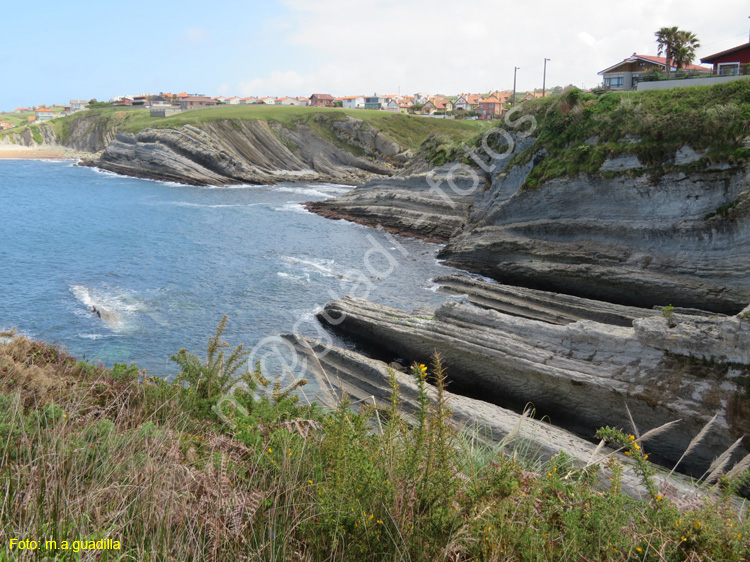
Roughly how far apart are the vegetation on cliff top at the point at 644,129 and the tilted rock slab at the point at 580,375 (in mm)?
12114

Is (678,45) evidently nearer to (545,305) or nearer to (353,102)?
(545,305)

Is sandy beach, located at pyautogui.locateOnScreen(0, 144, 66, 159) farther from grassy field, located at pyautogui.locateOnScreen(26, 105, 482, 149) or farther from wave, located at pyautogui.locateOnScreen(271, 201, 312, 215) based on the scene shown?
wave, located at pyautogui.locateOnScreen(271, 201, 312, 215)

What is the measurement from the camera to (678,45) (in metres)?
34.8

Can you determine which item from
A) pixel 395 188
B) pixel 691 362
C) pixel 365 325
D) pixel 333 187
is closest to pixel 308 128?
pixel 333 187

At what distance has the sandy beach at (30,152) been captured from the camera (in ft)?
329

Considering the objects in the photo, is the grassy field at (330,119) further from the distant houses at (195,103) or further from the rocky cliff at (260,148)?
the distant houses at (195,103)

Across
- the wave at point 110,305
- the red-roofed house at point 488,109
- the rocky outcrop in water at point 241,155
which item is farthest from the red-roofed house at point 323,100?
the wave at point 110,305

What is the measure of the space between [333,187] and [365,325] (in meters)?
51.2

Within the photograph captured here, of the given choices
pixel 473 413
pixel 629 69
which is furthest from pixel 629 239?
pixel 629 69

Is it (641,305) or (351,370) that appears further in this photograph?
(641,305)

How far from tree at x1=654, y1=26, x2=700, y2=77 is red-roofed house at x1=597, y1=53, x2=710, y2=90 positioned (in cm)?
54

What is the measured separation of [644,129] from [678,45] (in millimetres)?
14654

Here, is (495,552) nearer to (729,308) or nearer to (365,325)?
(365,325)

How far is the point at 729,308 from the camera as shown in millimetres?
19797
